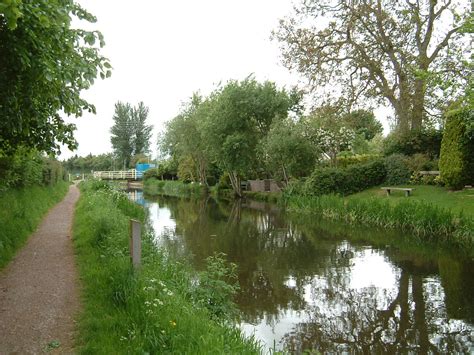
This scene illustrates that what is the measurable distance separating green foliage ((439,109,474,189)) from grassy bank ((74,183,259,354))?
47.2ft

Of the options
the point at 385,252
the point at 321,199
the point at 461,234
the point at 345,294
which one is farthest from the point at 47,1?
the point at 321,199

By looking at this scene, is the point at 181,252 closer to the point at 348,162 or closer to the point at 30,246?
the point at 30,246

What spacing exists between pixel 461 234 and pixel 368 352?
9.28 m

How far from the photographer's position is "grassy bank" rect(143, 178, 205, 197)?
43.9 metres

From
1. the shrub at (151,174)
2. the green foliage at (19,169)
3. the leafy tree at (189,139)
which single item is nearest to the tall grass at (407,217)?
the green foliage at (19,169)

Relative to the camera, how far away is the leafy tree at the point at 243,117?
98.8 feet

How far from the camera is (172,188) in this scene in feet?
163

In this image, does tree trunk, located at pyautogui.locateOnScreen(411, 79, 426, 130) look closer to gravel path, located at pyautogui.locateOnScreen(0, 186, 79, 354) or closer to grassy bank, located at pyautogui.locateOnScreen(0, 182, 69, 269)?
grassy bank, located at pyautogui.locateOnScreen(0, 182, 69, 269)

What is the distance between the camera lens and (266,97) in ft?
99.6

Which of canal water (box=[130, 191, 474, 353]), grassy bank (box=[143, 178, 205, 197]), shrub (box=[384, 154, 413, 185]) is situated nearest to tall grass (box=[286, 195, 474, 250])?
canal water (box=[130, 191, 474, 353])

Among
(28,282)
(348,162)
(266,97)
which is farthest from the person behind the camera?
(348,162)

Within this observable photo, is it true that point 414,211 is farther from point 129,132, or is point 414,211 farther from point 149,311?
point 129,132

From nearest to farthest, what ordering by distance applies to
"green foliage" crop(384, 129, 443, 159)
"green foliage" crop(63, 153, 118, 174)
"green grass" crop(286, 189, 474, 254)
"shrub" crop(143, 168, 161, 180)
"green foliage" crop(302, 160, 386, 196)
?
"green grass" crop(286, 189, 474, 254) < "green foliage" crop(302, 160, 386, 196) < "green foliage" crop(384, 129, 443, 159) < "shrub" crop(143, 168, 161, 180) < "green foliage" crop(63, 153, 118, 174)

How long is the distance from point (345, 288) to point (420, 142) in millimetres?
17653
